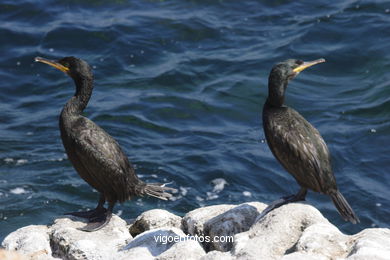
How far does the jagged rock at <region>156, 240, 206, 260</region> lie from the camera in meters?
6.23

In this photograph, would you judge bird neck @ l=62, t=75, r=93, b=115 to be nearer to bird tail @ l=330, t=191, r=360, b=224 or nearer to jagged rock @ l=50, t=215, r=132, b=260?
jagged rock @ l=50, t=215, r=132, b=260

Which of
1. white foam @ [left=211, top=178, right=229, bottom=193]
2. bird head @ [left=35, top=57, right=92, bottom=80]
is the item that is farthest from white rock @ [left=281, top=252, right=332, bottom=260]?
white foam @ [left=211, top=178, right=229, bottom=193]

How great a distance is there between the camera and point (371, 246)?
5.77 meters

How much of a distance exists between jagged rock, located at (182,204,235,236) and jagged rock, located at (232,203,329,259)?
704 mm

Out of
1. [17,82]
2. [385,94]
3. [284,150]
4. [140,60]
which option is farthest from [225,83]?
[284,150]

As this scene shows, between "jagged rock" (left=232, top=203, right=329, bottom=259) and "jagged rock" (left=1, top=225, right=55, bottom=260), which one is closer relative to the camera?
"jagged rock" (left=232, top=203, right=329, bottom=259)

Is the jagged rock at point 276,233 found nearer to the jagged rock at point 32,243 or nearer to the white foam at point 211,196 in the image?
the jagged rock at point 32,243

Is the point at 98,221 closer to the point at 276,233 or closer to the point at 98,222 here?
the point at 98,222

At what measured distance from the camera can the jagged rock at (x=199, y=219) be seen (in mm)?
7035

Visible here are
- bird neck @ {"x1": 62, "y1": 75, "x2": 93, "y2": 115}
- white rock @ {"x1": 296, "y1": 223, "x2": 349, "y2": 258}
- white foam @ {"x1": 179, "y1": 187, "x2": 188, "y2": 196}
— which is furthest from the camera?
white foam @ {"x1": 179, "y1": 187, "x2": 188, "y2": 196}

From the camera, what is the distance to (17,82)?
13.9m

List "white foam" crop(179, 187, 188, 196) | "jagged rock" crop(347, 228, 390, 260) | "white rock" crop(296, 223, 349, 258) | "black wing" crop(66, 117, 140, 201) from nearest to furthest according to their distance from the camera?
"jagged rock" crop(347, 228, 390, 260), "white rock" crop(296, 223, 349, 258), "black wing" crop(66, 117, 140, 201), "white foam" crop(179, 187, 188, 196)

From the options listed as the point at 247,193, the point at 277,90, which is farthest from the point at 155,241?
the point at 247,193

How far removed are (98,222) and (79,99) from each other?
4.14ft
